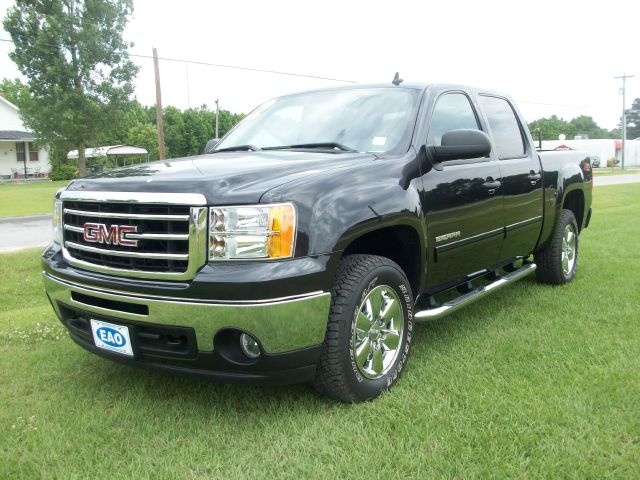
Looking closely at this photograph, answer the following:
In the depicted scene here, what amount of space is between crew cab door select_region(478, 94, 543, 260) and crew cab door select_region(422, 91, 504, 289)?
6.7 inches

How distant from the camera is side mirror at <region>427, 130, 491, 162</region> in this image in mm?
3566

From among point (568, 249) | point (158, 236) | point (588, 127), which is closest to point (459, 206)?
point (158, 236)

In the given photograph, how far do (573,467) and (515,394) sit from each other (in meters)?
0.68

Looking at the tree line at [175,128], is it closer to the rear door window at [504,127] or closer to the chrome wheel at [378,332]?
the rear door window at [504,127]

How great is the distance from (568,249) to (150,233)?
4563 mm

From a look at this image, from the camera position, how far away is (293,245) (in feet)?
8.86

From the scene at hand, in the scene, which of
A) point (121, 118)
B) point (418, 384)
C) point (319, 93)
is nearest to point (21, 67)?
point (121, 118)

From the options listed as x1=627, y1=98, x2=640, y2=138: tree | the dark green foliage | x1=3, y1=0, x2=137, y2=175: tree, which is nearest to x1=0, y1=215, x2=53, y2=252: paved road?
x1=3, y1=0, x2=137, y2=175: tree

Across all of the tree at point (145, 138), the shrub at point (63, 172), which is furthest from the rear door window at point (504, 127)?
the tree at point (145, 138)

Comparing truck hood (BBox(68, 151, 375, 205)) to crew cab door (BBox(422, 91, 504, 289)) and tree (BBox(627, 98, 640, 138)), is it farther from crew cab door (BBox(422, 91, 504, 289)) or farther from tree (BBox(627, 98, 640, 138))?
tree (BBox(627, 98, 640, 138))

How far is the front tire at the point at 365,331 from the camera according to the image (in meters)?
2.91

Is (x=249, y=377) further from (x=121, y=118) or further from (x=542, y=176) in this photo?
(x=121, y=118)

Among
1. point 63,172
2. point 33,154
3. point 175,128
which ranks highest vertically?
point 175,128

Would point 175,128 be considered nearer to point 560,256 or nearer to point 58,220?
point 560,256
